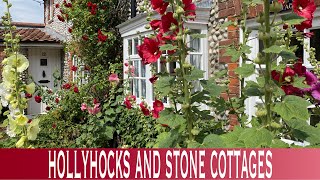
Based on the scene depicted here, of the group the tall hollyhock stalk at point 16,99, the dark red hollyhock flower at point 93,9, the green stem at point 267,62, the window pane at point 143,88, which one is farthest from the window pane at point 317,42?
the dark red hollyhock flower at point 93,9

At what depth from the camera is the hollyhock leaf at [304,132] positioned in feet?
4.39

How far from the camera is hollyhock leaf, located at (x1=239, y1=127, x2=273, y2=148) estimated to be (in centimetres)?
122

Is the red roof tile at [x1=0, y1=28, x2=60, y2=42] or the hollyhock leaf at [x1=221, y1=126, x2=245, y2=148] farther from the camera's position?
the red roof tile at [x1=0, y1=28, x2=60, y2=42]

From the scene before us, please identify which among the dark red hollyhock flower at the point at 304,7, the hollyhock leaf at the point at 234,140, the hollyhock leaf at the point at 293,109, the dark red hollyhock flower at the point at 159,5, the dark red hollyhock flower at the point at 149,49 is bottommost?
the hollyhock leaf at the point at 234,140

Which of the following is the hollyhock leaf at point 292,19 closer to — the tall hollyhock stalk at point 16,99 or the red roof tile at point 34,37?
the tall hollyhock stalk at point 16,99

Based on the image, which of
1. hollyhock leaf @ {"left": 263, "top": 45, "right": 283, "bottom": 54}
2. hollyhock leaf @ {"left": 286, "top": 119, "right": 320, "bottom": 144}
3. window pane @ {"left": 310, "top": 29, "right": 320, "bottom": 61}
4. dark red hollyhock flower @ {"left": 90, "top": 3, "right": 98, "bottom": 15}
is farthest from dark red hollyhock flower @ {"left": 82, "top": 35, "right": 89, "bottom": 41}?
hollyhock leaf @ {"left": 263, "top": 45, "right": 283, "bottom": 54}

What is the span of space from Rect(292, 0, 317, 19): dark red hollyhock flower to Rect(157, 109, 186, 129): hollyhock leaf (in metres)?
0.63

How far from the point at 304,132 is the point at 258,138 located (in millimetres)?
259

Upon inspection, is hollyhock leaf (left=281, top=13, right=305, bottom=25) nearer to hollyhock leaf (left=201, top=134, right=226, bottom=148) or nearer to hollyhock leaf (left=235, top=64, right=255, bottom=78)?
hollyhock leaf (left=235, top=64, right=255, bottom=78)

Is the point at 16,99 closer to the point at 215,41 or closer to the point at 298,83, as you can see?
the point at 298,83

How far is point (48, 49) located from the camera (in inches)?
529

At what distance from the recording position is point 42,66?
43.3 feet

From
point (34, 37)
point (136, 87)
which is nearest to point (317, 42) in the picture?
point (136, 87)

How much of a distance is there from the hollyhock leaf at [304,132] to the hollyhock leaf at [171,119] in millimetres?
444
